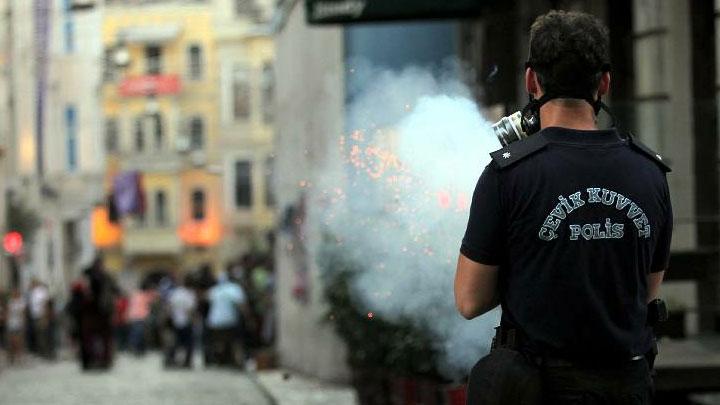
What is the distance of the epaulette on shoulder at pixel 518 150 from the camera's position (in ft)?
11.9

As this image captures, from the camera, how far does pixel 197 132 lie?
60125 mm

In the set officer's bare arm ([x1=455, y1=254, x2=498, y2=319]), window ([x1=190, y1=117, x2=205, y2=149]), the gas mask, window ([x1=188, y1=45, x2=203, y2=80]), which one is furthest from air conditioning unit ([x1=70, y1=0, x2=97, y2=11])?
window ([x1=190, y1=117, x2=205, y2=149])

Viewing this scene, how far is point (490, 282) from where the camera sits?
3691 millimetres

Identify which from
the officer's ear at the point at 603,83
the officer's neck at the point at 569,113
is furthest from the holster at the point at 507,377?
the officer's ear at the point at 603,83

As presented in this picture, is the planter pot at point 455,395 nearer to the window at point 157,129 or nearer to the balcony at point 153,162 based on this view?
the balcony at point 153,162

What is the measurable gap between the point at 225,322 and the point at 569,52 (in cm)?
2027

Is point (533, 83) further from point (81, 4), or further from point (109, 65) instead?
point (109, 65)

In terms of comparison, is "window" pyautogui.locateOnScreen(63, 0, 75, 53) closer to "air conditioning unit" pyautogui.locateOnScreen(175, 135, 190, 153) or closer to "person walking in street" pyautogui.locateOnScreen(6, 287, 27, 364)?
"person walking in street" pyautogui.locateOnScreen(6, 287, 27, 364)

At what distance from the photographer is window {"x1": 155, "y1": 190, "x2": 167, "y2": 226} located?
204ft

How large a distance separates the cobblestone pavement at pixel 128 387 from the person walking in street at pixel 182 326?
0.99ft

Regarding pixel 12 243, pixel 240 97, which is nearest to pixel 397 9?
pixel 12 243

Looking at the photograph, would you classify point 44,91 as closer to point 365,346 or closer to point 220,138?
point 220,138

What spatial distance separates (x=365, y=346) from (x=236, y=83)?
45.7 meters

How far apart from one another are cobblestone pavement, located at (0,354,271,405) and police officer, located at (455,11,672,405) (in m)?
11.8
